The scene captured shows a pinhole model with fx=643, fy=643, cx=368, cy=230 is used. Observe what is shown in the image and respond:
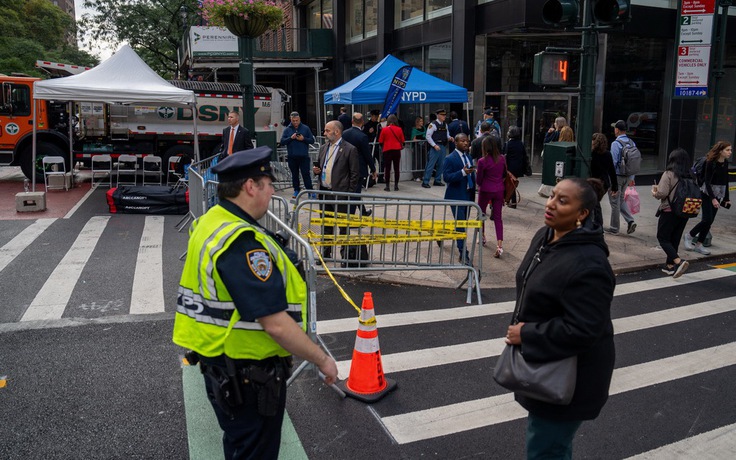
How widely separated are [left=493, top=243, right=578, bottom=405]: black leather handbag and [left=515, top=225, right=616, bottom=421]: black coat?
39 millimetres

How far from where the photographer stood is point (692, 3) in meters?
11.3

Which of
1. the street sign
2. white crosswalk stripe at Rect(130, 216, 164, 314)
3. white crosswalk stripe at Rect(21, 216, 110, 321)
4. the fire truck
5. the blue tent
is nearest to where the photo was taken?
white crosswalk stripe at Rect(21, 216, 110, 321)

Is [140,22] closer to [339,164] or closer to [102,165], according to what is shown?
[102,165]

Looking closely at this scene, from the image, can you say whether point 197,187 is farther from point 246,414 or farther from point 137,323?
point 246,414

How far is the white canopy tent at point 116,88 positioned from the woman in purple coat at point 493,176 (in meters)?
6.76

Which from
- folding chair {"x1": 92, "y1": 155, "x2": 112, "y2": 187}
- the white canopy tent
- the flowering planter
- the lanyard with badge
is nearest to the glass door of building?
the white canopy tent

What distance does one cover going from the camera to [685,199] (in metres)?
8.40

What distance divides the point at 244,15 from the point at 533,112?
34.3 ft

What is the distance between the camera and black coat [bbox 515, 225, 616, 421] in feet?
9.21

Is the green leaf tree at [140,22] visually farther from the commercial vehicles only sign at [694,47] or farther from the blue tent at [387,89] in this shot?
the commercial vehicles only sign at [694,47]

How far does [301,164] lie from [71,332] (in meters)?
8.33

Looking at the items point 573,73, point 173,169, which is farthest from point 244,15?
point 573,73

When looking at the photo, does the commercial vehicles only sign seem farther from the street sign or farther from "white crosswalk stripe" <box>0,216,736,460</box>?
"white crosswalk stripe" <box>0,216,736,460</box>

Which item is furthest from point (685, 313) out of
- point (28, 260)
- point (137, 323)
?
point (28, 260)
